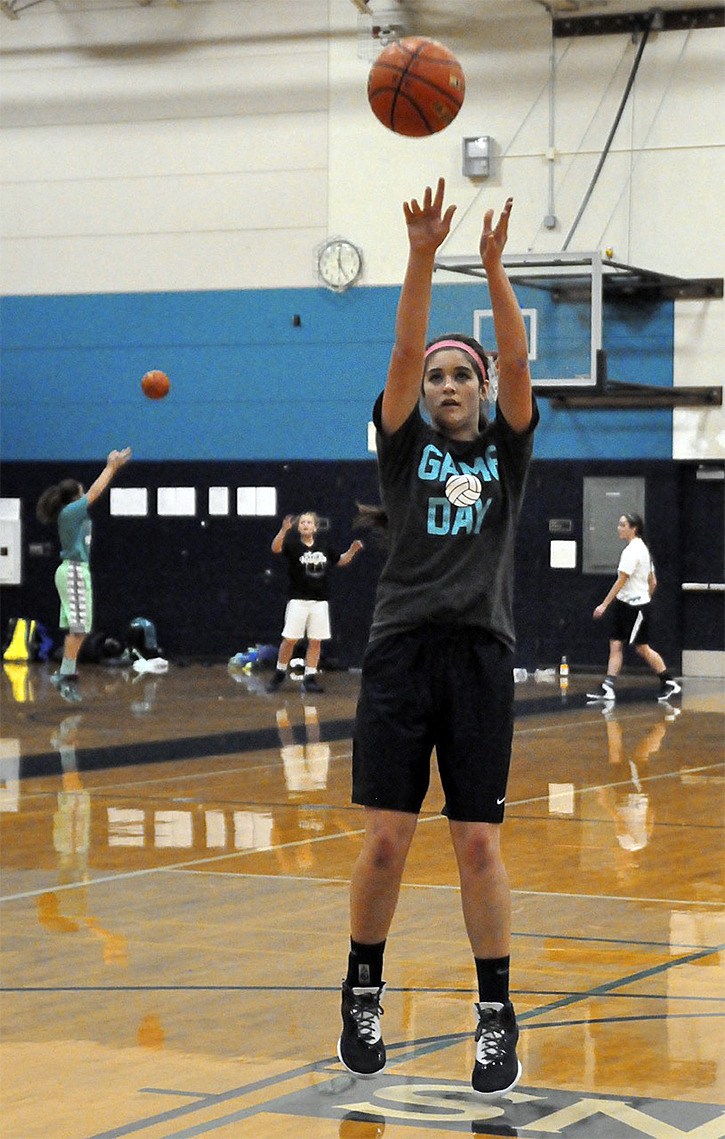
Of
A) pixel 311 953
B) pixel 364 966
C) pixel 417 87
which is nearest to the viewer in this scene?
pixel 364 966

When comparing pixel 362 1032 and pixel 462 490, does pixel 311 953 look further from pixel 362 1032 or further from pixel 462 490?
pixel 462 490

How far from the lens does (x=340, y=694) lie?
60.0 feet

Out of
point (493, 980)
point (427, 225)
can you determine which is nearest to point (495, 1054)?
point (493, 980)

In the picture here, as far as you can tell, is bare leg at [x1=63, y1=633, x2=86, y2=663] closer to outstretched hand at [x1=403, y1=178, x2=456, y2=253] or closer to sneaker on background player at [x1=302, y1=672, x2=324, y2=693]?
sneaker on background player at [x1=302, y1=672, x2=324, y2=693]

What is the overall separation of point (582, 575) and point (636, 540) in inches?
164

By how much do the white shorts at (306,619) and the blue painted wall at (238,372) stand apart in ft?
13.5

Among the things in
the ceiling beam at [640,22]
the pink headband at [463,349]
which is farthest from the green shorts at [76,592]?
the pink headband at [463,349]

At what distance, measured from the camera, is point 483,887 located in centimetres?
449

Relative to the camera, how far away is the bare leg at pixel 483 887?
14.7 feet

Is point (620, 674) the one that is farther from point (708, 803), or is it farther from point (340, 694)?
point (708, 803)

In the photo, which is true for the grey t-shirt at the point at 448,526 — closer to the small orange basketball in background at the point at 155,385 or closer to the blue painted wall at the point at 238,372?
the blue painted wall at the point at 238,372

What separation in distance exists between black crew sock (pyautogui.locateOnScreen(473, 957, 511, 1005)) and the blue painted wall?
1678 cm

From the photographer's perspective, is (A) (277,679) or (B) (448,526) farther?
(A) (277,679)

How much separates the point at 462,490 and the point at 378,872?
3.20 ft
